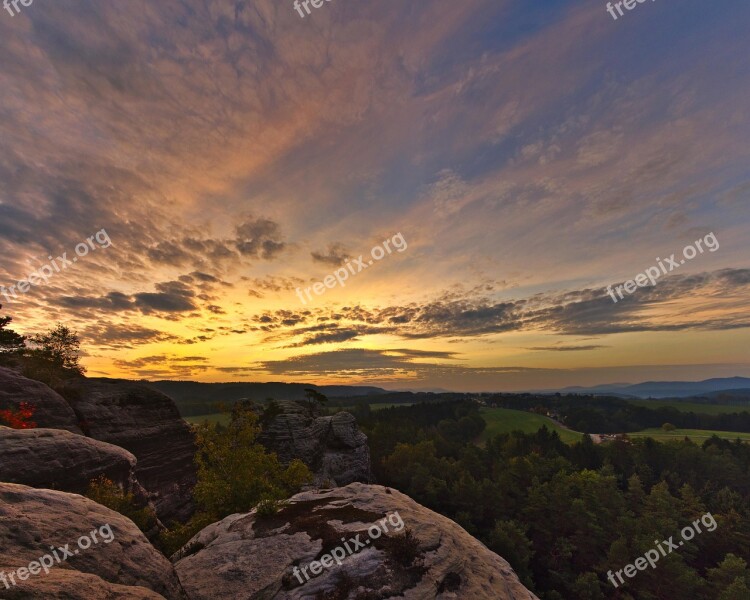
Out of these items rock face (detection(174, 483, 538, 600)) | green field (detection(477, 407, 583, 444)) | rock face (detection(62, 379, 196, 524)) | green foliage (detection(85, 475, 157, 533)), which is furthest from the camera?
green field (detection(477, 407, 583, 444))

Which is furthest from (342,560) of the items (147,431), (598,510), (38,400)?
(598,510)

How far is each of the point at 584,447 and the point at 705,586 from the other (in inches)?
2752

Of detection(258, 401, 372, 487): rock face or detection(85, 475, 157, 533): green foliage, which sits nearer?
detection(85, 475, 157, 533): green foliage

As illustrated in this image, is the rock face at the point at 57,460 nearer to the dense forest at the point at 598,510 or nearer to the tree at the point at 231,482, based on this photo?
the tree at the point at 231,482

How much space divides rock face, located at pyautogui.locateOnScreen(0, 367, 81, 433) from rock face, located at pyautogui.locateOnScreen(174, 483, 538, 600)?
2598 cm

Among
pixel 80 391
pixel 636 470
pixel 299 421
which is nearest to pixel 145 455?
pixel 80 391

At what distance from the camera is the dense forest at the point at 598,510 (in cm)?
4419

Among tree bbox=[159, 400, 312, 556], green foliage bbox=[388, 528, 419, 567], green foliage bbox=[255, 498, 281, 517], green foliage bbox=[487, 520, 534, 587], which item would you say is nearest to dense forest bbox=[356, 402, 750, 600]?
green foliage bbox=[487, 520, 534, 587]

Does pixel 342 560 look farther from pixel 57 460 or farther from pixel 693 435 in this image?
pixel 693 435

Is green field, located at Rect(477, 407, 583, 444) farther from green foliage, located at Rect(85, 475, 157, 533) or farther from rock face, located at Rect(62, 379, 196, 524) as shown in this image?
green foliage, located at Rect(85, 475, 157, 533)

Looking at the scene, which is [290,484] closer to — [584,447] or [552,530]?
[552,530]

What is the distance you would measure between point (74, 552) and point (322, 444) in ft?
225

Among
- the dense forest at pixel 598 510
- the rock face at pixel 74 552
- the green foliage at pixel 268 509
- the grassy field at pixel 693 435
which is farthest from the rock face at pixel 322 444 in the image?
the grassy field at pixel 693 435

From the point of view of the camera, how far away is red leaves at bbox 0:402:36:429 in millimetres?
26422
